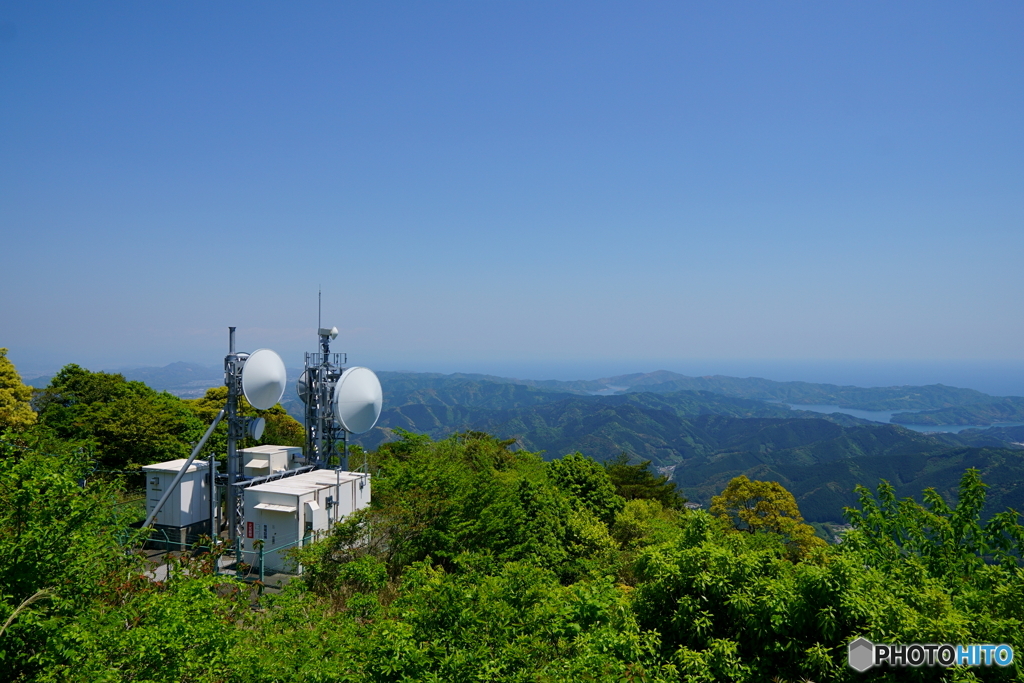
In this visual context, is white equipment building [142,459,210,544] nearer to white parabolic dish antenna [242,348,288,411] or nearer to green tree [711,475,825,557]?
white parabolic dish antenna [242,348,288,411]

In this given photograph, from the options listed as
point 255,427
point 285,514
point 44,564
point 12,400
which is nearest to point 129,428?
point 12,400

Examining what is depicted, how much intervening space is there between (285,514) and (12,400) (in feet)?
63.9

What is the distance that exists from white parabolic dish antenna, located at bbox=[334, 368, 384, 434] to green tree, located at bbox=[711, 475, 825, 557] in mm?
18637

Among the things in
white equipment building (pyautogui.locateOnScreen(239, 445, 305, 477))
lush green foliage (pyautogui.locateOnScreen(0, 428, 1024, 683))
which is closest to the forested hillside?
lush green foliage (pyautogui.locateOnScreen(0, 428, 1024, 683))

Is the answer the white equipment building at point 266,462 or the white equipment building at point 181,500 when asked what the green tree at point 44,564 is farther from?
the white equipment building at point 266,462

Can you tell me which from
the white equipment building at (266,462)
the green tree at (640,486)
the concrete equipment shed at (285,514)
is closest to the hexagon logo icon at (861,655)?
the concrete equipment shed at (285,514)

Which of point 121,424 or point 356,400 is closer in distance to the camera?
point 356,400

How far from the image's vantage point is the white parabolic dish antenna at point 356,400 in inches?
855

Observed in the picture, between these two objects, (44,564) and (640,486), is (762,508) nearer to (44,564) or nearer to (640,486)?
(640,486)

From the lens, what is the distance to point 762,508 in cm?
2903

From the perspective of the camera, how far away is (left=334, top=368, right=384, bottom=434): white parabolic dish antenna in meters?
21.7

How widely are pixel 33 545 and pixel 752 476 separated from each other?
146965mm

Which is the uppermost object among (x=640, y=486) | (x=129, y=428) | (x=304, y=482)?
(x=129, y=428)
